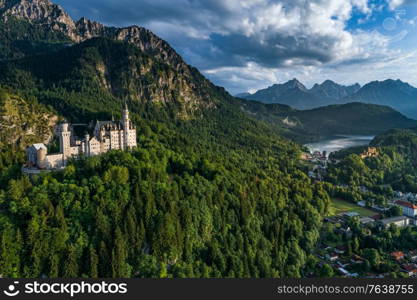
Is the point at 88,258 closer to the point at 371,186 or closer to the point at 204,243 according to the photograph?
the point at 204,243

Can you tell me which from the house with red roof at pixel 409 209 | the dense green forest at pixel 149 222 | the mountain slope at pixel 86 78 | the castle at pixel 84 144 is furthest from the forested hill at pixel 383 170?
the mountain slope at pixel 86 78

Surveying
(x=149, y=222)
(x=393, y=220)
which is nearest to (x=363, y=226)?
(x=393, y=220)

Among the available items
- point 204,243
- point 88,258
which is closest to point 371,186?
point 204,243

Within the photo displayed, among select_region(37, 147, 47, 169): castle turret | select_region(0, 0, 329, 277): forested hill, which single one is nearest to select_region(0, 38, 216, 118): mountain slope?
select_region(0, 0, 329, 277): forested hill

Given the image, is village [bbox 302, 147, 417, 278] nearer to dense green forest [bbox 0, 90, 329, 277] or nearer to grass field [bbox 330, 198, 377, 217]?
grass field [bbox 330, 198, 377, 217]

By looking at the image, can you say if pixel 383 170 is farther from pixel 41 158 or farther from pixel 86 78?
pixel 86 78

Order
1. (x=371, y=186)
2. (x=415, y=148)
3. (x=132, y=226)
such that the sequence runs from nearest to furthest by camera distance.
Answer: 1. (x=132, y=226)
2. (x=371, y=186)
3. (x=415, y=148)
